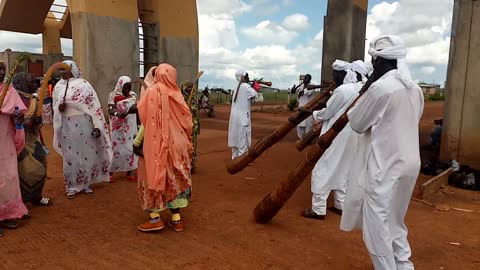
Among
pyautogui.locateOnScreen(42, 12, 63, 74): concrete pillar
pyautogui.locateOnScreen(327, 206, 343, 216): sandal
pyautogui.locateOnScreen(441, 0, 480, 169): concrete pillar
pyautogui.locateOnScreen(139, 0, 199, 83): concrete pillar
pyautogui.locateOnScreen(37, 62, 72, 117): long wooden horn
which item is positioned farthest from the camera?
pyautogui.locateOnScreen(42, 12, 63, 74): concrete pillar

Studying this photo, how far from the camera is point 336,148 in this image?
4633 millimetres

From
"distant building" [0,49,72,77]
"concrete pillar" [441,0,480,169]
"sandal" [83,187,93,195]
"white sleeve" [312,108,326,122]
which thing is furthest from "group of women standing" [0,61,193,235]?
"distant building" [0,49,72,77]

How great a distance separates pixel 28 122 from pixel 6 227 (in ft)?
3.92

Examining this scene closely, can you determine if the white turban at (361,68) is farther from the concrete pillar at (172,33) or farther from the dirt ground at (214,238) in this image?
the concrete pillar at (172,33)

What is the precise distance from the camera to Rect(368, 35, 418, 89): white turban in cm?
278

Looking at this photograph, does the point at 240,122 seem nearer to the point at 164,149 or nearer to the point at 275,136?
the point at 275,136

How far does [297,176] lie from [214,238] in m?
1.12

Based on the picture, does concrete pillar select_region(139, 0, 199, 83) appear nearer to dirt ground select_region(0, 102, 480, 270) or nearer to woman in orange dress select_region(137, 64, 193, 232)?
dirt ground select_region(0, 102, 480, 270)

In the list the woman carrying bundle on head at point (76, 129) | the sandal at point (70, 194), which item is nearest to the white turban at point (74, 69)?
the woman carrying bundle on head at point (76, 129)

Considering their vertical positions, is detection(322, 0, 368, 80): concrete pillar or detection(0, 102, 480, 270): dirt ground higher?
detection(322, 0, 368, 80): concrete pillar

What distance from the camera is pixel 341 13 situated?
9.84 meters

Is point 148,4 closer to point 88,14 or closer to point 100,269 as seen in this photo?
point 88,14

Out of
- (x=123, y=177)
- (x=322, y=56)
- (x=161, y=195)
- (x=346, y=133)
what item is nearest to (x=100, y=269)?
(x=161, y=195)

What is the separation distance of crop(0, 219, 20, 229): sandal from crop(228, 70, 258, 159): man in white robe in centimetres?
424
